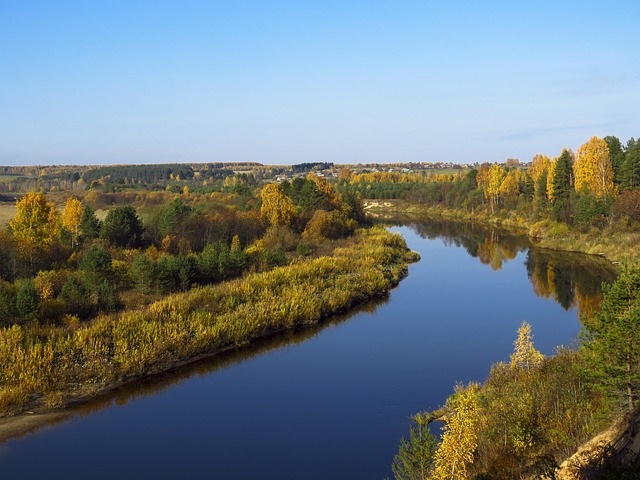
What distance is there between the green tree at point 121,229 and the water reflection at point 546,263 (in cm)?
3073

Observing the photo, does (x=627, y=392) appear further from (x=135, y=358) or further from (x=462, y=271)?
(x=462, y=271)

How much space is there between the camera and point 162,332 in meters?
26.2

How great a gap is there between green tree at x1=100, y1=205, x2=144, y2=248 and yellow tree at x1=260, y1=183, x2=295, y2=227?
591 inches

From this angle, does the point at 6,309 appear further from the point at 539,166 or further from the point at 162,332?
the point at 539,166

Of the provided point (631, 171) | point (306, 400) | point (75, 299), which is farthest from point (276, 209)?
point (306, 400)

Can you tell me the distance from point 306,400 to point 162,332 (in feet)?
27.0

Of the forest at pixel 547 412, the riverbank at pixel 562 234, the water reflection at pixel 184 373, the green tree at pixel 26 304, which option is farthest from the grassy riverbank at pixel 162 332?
the riverbank at pixel 562 234

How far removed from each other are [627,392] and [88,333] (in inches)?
813

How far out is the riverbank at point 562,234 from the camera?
49.2 meters

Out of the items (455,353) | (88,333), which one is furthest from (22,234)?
(455,353)

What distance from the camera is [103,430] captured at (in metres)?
19.2

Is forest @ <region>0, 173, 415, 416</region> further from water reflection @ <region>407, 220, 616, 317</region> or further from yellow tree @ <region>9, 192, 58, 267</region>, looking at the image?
water reflection @ <region>407, 220, 616, 317</region>

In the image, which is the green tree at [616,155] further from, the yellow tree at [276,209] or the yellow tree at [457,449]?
the yellow tree at [457,449]

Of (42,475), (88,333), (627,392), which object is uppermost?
(627,392)
